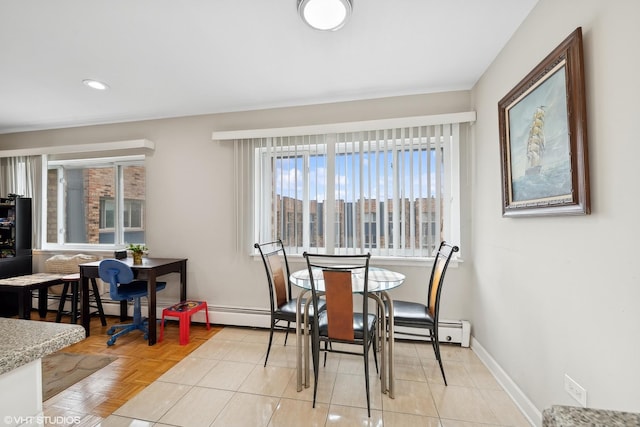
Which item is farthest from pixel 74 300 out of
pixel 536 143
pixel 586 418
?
pixel 536 143

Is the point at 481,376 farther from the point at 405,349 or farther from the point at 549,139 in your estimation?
the point at 549,139

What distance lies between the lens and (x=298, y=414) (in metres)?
1.70

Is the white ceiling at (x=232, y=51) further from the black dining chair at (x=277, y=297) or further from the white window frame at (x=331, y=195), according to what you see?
the black dining chair at (x=277, y=297)

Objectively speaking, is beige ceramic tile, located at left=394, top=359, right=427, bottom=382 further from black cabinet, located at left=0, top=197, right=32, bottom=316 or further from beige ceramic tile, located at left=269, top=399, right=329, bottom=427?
black cabinet, located at left=0, top=197, right=32, bottom=316

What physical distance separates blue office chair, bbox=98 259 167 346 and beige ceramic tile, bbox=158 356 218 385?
2.37 feet

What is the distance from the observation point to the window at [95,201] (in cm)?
355

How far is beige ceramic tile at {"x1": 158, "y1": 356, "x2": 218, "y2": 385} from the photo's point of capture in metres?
2.06

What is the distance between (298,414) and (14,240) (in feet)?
13.5

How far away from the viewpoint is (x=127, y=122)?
11.0ft

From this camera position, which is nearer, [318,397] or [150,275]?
[318,397]

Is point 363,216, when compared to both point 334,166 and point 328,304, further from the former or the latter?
point 328,304

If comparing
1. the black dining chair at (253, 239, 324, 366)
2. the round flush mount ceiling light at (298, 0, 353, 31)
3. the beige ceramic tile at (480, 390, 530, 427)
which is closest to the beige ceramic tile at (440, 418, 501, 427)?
the beige ceramic tile at (480, 390, 530, 427)

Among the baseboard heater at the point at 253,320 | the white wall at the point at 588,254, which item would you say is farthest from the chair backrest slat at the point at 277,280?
the white wall at the point at 588,254

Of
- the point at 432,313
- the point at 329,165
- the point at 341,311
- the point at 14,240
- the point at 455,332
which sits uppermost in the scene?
the point at 329,165
